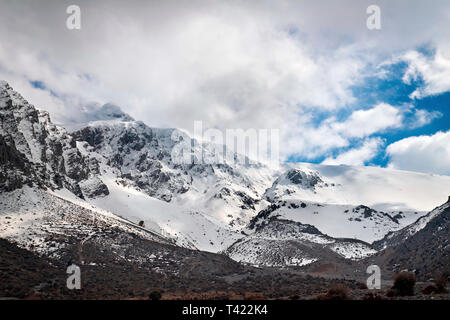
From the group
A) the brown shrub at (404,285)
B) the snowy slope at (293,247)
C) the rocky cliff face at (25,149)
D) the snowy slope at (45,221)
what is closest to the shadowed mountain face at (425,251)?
the snowy slope at (293,247)

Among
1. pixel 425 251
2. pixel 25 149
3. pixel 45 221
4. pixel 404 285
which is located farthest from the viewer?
pixel 25 149

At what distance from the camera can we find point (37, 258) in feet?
284

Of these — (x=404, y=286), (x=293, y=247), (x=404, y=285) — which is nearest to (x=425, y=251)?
(x=293, y=247)

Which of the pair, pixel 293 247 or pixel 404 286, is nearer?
pixel 404 286

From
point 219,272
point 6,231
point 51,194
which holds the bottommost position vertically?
point 219,272

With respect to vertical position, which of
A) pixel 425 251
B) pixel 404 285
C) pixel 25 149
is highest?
pixel 25 149

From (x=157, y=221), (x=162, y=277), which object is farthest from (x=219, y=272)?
(x=157, y=221)

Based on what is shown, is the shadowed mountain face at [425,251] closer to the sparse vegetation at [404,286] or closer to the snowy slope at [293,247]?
the snowy slope at [293,247]

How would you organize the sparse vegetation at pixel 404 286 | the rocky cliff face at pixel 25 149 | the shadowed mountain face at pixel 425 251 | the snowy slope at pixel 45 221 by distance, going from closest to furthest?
1. the sparse vegetation at pixel 404 286
2. the snowy slope at pixel 45 221
3. the shadowed mountain face at pixel 425 251
4. the rocky cliff face at pixel 25 149

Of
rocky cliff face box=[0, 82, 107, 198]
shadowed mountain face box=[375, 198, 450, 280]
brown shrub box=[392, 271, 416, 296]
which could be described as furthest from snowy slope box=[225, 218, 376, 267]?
brown shrub box=[392, 271, 416, 296]

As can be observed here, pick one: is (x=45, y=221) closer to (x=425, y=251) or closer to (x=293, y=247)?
(x=293, y=247)
